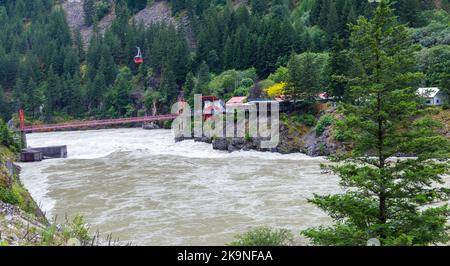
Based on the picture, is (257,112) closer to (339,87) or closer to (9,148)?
(339,87)

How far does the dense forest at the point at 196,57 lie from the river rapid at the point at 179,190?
14229 mm

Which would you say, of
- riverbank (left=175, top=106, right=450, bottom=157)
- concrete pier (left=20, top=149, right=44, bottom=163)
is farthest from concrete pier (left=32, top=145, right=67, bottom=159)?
riverbank (left=175, top=106, right=450, bottom=157)

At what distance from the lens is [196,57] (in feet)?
273

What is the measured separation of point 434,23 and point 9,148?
51.1 metres

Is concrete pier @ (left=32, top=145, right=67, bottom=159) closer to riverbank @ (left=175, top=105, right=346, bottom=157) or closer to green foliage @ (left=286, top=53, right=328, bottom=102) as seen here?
riverbank @ (left=175, top=105, right=346, bottom=157)

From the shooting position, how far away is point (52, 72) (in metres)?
90.7

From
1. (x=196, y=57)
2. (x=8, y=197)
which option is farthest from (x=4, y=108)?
(x=8, y=197)

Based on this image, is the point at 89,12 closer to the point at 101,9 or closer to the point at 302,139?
the point at 101,9

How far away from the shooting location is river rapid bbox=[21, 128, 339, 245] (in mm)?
23078

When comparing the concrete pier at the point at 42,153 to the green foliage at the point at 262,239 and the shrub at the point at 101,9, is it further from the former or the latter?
the shrub at the point at 101,9

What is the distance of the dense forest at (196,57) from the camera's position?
57.5 m

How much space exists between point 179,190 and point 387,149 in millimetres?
20748

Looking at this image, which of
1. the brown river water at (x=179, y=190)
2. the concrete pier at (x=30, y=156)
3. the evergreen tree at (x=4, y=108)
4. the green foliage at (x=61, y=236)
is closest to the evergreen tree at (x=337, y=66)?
the brown river water at (x=179, y=190)

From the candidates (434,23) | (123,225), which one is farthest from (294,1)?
(123,225)
